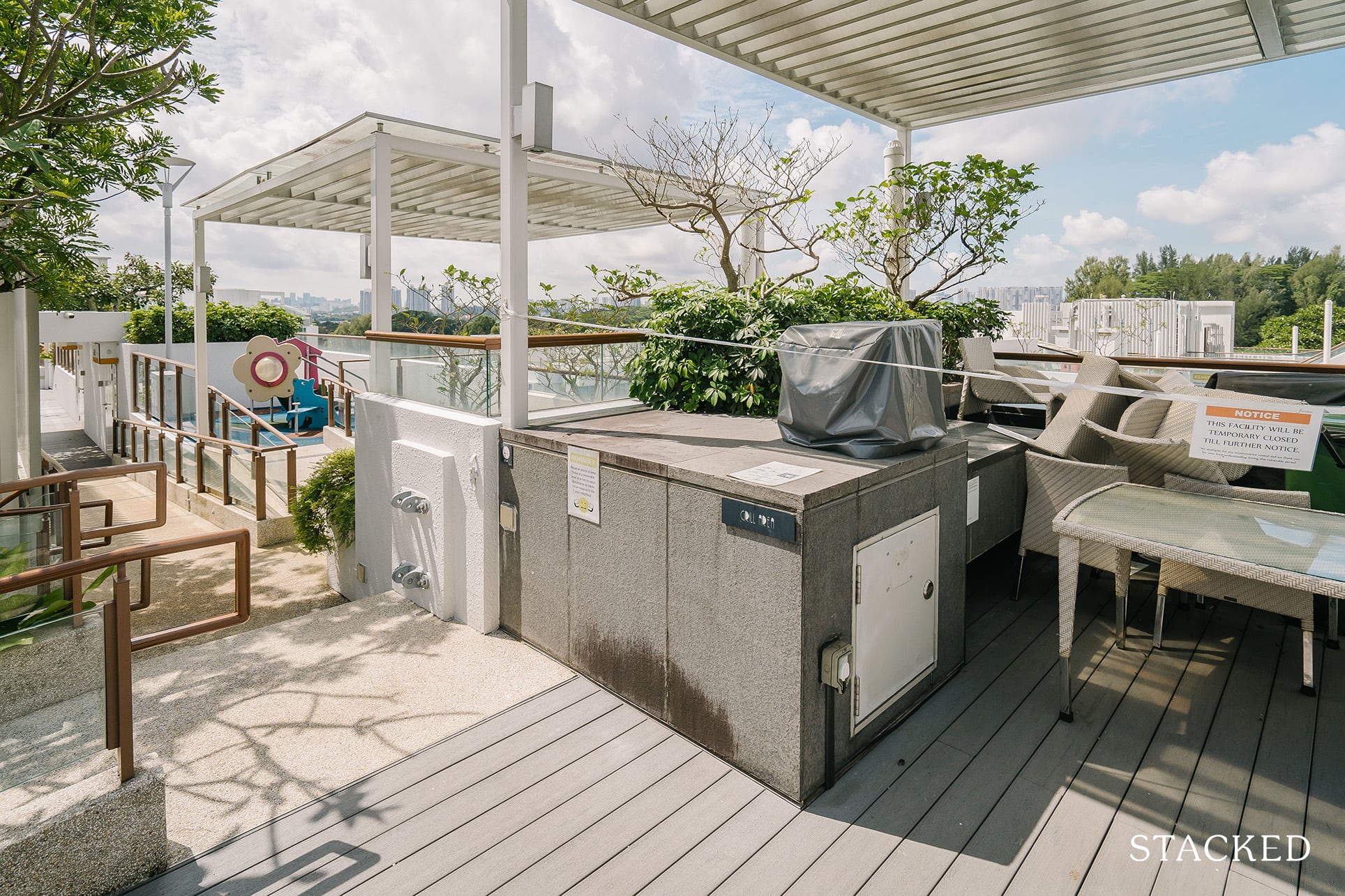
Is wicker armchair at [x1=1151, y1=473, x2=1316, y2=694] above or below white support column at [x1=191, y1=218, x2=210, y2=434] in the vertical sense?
below

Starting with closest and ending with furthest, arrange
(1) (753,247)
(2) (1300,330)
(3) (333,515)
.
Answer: (3) (333,515)
(1) (753,247)
(2) (1300,330)

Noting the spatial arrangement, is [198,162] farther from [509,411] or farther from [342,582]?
[509,411]

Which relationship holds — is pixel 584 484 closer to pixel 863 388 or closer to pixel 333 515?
pixel 863 388

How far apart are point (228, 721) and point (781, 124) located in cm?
536

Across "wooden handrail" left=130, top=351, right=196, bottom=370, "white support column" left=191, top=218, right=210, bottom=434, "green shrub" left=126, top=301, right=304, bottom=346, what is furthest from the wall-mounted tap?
"green shrub" left=126, top=301, right=304, bottom=346

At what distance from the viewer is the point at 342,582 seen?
5.53 metres

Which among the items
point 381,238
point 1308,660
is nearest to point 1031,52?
point 1308,660

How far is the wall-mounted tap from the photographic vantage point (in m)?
3.98

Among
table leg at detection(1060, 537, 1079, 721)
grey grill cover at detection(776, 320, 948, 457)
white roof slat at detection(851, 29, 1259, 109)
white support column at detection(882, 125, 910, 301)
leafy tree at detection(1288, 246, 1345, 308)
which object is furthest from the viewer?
leafy tree at detection(1288, 246, 1345, 308)

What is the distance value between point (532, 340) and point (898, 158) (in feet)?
13.5

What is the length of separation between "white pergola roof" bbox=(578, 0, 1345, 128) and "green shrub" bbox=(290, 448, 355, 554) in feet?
12.4

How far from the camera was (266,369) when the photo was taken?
33.8 feet

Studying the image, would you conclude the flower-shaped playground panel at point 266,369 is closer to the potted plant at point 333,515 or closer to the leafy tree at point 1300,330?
the potted plant at point 333,515

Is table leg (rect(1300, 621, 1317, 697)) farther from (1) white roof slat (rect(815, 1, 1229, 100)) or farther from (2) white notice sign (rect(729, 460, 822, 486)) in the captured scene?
(1) white roof slat (rect(815, 1, 1229, 100))
